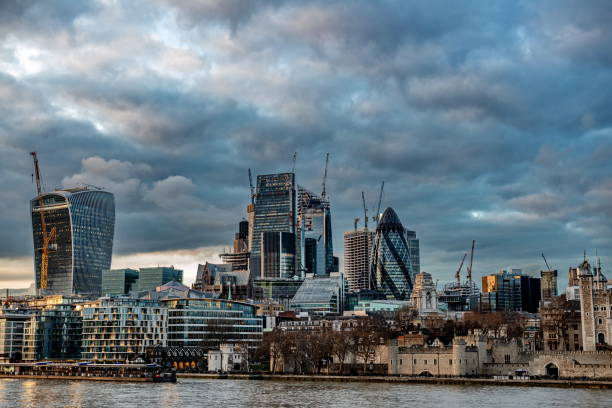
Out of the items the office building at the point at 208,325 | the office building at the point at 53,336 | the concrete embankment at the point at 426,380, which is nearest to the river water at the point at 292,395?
the concrete embankment at the point at 426,380

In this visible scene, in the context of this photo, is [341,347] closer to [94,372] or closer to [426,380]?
[426,380]

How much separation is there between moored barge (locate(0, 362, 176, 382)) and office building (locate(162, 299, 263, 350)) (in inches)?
800

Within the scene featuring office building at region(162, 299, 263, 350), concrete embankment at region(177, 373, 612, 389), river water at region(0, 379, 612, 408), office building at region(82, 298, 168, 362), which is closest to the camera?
river water at region(0, 379, 612, 408)

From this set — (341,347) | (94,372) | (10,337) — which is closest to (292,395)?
(341,347)

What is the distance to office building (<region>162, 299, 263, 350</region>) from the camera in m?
176

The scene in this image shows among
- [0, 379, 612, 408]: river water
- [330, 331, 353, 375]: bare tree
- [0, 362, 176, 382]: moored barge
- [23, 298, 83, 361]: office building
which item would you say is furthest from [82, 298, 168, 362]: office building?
[0, 379, 612, 408]: river water

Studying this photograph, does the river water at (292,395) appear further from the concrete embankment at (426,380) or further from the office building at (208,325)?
the office building at (208,325)

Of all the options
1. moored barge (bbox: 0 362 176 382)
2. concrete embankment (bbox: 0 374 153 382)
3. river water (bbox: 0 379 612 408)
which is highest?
moored barge (bbox: 0 362 176 382)

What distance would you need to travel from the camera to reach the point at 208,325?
17938 centimetres

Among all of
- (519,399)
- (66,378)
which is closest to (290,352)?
(66,378)

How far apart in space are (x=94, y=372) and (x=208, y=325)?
116 ft

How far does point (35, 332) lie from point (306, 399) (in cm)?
11012

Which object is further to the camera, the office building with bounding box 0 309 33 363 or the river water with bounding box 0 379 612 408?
the office building with bounding box 0 309 33 363

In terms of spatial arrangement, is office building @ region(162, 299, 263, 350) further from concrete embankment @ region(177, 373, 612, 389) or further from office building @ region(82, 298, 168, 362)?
concrete embankment @ region(177, 373, 612, 389)
